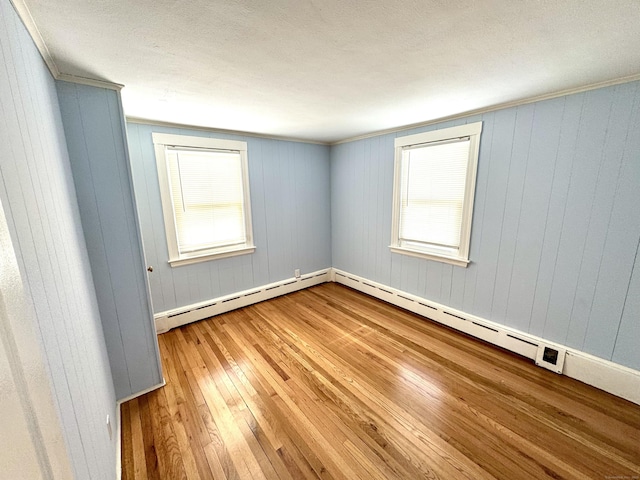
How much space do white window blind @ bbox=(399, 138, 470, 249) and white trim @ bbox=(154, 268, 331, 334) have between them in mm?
1654

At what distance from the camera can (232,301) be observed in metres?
3.30

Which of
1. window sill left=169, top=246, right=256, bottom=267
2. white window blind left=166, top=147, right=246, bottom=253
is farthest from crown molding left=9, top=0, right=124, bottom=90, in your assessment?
window sill left=169, top=246, right=256, bottom=267

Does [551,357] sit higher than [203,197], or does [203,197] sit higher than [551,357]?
[203,197]

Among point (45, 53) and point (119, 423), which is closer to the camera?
point (45, 53)

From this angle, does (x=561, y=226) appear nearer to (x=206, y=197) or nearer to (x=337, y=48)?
(x=337, y=48)

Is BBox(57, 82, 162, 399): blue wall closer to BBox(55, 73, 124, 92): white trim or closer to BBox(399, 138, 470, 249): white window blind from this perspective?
BBox(55, 73, 124, 92): white trim

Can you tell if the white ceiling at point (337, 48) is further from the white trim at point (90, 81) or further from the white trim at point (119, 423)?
the white trim at point (119, 423)

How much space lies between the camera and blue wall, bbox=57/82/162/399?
5.24 ft

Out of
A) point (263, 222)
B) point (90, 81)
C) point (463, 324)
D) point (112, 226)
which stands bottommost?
point (463, 324)

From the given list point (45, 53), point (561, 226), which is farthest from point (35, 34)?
point (561, 226)

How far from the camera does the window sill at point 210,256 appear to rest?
9.35ft

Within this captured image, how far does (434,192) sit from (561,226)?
1125 millimetres

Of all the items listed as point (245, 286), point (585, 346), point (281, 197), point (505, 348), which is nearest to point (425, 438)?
point (505, 348)

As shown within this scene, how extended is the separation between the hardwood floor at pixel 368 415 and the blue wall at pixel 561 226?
1.55 feet
